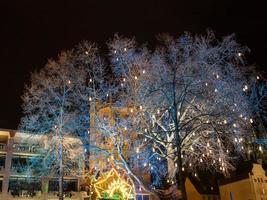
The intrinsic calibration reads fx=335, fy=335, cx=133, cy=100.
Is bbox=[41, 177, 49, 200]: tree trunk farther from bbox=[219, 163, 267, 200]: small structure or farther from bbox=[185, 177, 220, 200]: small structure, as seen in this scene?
bbox=[219, 163, 267, 200]: small structure

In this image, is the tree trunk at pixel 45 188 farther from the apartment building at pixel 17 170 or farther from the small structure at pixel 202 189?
the small structure at pixel 202 189

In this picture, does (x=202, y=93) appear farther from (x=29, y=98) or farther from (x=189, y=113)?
(x=29, y=98)

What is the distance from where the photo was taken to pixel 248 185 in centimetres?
3881

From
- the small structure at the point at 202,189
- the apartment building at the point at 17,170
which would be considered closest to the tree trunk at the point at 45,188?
the apartment building at the point at 17,170

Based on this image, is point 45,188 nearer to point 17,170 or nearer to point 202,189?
point 17,170

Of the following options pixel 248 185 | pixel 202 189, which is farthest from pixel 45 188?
pixel 248 185

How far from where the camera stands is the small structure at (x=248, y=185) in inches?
1507

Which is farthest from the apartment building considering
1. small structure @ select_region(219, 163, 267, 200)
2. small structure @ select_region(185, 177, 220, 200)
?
small structure @ select_region(219, 163, 267, 200)

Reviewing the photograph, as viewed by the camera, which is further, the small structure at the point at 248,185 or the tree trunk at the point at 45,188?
the small structure at the point at 248,185

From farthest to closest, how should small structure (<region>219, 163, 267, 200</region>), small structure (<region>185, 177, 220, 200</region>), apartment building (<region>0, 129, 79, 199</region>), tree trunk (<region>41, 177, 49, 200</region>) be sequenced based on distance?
small structure (<region>185, 177, 220, 200</region>) → small structure (<region>219, 163, 267, 200</region>) → tree trunk (<region>41, 177, 49, 200</region>) → apartment building (<region>0, 129, 79, 199</region>)

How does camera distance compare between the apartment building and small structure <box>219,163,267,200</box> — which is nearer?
the apartment building

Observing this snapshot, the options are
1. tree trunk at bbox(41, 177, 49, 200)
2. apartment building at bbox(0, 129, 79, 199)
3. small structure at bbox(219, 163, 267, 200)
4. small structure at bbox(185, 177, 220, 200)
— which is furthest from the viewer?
small structure at bbox(185, 177, 220, 200)

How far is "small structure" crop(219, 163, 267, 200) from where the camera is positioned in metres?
38.3

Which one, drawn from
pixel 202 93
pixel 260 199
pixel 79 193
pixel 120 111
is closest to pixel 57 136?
pixel 120 111
